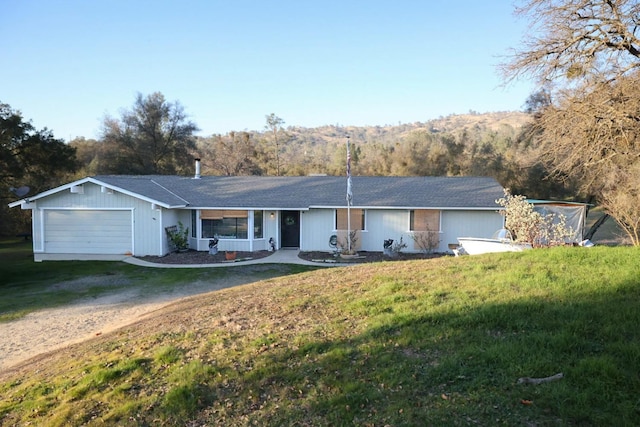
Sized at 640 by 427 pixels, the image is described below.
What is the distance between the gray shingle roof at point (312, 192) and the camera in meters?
18.2

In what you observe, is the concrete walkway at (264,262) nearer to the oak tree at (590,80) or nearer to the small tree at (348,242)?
the small tree at (348,242)

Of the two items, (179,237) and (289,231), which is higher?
(289,231)

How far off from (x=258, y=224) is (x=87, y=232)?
23.8 ft

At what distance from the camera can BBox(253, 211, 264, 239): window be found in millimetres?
18781

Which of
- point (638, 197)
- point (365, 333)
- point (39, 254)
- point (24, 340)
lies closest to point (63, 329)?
point (24, 340)

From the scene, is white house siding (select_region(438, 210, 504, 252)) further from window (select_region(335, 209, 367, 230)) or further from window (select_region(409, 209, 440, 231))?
window (select_region(335, 209, 367, 230))

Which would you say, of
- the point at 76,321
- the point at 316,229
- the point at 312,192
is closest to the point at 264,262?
the point at 316,229

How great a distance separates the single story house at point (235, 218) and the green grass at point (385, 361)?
427 inches

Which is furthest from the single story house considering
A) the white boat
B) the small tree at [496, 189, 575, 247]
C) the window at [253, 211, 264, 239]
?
the small tree at [496, 189, 575, 247]

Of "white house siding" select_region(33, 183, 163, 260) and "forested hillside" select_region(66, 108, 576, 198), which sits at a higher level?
"forested hillside" select_region(66, 108, 576, 198)

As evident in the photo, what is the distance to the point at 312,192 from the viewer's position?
20.4 meters

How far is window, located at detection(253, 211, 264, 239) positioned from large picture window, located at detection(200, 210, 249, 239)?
335mm

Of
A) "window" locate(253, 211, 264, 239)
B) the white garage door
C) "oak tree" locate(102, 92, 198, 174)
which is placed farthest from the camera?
"oak tree" locate(102, 92, 198, 174)

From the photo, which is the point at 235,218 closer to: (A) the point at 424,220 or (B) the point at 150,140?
(A) the point at 424,220
